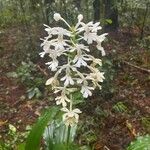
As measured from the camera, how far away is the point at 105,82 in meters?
6.30

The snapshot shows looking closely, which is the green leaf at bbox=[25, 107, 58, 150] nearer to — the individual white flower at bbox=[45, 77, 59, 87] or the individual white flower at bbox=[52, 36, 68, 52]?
the individual white flower at bbox=[45, 77, 59, 87]

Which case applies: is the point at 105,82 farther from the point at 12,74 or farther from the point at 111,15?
the point at 111,15

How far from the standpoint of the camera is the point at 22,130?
570 centimetres

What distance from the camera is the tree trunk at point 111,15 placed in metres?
7.88

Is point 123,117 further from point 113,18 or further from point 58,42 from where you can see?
point 113,18

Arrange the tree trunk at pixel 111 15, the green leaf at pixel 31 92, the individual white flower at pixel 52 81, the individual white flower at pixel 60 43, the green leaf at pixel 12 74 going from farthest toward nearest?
1. the tree trunk at pixel 111 15
2. the green leaf at pixel 12 74
3. the green leaf at pixel 31 92
4. the individual white flower at pixel 52 81
5. the individual white flower at pixel 60 43

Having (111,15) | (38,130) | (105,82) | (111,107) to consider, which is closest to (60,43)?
(38,130)

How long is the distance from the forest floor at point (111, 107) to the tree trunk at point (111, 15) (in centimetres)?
80

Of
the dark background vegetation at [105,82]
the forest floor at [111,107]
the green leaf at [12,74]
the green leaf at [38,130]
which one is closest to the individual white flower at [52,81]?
the green leaf at [38,130]

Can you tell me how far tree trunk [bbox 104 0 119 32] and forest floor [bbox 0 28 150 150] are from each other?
31.3 inches

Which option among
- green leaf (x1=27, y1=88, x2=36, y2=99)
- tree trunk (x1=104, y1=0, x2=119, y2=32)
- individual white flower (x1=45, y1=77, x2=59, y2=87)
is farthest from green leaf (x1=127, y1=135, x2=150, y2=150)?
tree trunk (x1=104, y1=0, x2=119, y2=32)

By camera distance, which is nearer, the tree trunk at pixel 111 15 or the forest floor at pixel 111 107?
the forest floor at pixel 111 107

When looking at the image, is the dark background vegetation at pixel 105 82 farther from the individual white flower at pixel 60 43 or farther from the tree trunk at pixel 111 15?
the individual white flower at pixel 60 43

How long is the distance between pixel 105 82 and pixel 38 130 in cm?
245
